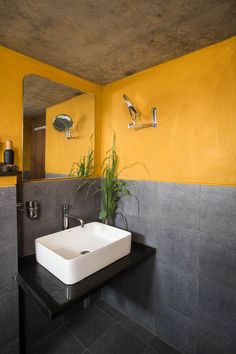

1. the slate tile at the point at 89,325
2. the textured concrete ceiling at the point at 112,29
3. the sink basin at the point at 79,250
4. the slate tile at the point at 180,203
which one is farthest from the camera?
the slate tile at the point at 89,325

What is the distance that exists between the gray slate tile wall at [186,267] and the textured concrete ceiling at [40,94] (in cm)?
100

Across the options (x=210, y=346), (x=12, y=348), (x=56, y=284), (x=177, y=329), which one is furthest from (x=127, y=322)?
(x=56, y=284)

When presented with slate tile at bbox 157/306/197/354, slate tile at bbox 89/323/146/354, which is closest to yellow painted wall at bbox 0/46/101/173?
slate tile at bbox 89/323/146/354

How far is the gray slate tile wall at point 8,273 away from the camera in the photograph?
1.26 m

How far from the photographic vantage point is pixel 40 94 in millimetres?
1568

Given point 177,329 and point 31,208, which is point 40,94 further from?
point 177,329

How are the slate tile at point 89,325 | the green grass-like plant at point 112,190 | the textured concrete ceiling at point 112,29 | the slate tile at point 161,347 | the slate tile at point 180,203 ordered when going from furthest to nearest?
1. the green grass-like plant at point 112,190
2. the slate tile at point 89,325
3. the slate tile at point 161,347
4. the slate tile at point 180,203
5. the textured concrete ceiling at point 112,29

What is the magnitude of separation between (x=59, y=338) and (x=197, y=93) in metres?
2.25

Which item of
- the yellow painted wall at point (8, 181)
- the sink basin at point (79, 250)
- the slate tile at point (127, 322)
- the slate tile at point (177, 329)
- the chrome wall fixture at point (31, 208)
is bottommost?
the slate tile at point (127, 322)

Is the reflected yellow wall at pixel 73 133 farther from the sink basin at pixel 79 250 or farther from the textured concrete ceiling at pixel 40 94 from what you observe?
the sink basin at pixel 79 250

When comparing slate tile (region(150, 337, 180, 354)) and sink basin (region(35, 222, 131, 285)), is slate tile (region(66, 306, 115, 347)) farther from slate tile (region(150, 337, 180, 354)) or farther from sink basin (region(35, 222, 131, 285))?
sink basin (region(35, 222, 131, 285))

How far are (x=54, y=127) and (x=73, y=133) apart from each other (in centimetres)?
21

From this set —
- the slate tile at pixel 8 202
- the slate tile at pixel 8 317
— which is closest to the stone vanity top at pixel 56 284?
the slate tile at pixel 8 317

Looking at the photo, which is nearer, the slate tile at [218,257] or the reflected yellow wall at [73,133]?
the slate tile at [218,257]
